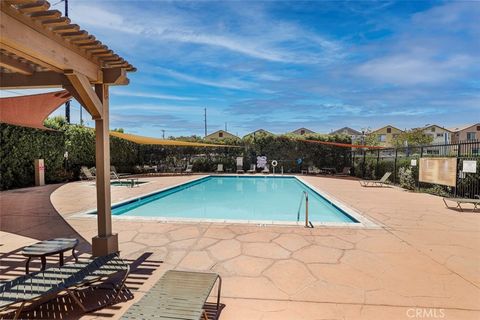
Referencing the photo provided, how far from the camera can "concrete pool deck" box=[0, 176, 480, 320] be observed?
9.92ft

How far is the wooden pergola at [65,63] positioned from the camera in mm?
2676

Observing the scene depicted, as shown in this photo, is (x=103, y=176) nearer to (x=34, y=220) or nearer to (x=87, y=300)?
(x=87, y=300)

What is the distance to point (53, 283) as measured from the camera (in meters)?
2.78

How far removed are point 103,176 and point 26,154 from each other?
1145cm

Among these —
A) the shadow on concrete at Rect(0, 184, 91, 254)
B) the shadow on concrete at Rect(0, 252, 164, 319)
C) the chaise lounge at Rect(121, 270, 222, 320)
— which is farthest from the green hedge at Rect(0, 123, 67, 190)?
the chaise lounge at Rect(121, 270, 222, 320)

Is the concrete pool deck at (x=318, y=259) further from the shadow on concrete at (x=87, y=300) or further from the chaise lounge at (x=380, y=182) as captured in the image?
the chaise lounge at (x=380, y=182)

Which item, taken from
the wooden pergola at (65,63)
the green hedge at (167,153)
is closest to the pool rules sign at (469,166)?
the wooden pergola at (65,63)

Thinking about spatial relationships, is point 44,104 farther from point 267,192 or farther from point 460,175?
point 460,175

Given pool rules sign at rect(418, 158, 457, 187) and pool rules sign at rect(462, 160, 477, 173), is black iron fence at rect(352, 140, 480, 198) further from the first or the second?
pool rules sign at rect(462, 160, 477, 173)

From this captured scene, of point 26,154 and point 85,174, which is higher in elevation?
point 26,154

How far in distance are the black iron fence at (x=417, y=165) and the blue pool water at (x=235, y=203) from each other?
486 cm

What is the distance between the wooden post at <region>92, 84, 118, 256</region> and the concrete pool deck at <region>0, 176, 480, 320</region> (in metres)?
0.47

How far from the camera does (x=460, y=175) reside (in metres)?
9.68

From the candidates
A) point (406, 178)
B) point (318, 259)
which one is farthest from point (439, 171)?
point (318, 259)
